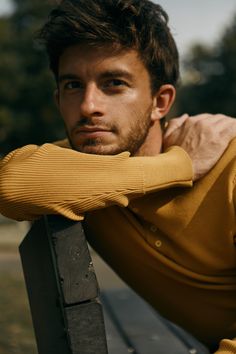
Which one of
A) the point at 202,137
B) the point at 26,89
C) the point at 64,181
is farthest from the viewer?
A: the point at 26,89

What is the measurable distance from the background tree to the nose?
3657 centimetres

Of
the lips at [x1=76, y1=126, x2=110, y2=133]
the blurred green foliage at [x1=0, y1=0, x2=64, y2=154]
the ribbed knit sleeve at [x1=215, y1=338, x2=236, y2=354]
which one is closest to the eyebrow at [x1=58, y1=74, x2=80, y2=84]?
the lips at [x1=76, y1=126, x2=110, y2=133]

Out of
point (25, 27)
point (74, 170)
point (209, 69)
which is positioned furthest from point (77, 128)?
point (209, 69)

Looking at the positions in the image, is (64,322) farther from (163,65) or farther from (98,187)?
(163,65)

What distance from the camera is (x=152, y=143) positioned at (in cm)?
305

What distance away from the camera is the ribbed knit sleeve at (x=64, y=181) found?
2.32 metres

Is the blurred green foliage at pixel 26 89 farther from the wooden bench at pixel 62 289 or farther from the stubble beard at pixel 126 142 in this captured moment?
the wooden bench at pixel 62 289

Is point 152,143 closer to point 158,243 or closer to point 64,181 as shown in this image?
point 158,243

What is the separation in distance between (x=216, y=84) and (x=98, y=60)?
39.7m

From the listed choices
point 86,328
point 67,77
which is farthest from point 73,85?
point 86,328

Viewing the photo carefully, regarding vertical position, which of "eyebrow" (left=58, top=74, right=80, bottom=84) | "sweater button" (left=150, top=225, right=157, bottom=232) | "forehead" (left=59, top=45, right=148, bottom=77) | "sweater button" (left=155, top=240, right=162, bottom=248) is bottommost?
"sweater button" (left=155, top=240, right=162, bottom=248)

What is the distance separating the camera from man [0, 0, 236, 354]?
8.59 feet

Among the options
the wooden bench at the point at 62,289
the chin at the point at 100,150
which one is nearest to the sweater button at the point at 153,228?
the chin at the point at 100,150

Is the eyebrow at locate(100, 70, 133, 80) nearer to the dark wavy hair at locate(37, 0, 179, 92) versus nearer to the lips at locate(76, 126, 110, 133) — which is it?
the dark wavy hair at locate(37, 0, 179, 92)
